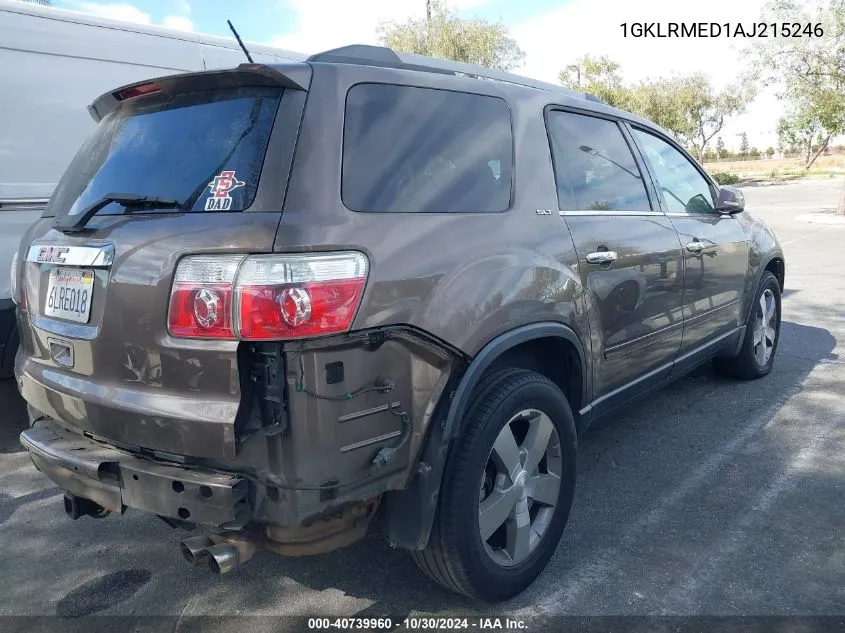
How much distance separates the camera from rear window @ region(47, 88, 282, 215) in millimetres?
2217

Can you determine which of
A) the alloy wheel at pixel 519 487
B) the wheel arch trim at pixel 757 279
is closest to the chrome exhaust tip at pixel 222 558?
the alloy wheel at pixel 519 487

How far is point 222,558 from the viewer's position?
6.98ft

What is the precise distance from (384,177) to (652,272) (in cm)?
180

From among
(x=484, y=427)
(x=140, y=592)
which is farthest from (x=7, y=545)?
(x=484, y=427)

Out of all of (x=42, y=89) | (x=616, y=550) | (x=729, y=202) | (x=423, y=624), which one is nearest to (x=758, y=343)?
(x=729, y=202)

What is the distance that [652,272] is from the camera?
11.6 ft

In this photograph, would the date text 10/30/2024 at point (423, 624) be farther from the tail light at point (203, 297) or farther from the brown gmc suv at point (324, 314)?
the tail light at point (203, 297)

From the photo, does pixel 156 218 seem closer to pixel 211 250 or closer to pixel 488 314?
pixel 211 250

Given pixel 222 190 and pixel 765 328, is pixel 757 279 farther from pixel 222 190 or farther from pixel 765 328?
pixel 222 190

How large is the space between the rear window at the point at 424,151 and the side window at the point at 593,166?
0.38 meters

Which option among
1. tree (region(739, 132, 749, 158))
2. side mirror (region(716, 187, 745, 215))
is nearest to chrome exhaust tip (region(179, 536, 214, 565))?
side mirror (region(716, 187, 745, 215))

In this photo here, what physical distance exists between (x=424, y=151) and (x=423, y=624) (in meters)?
1.74

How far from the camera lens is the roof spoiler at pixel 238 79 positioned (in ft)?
7.25

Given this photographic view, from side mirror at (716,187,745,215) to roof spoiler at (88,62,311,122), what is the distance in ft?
10.3
